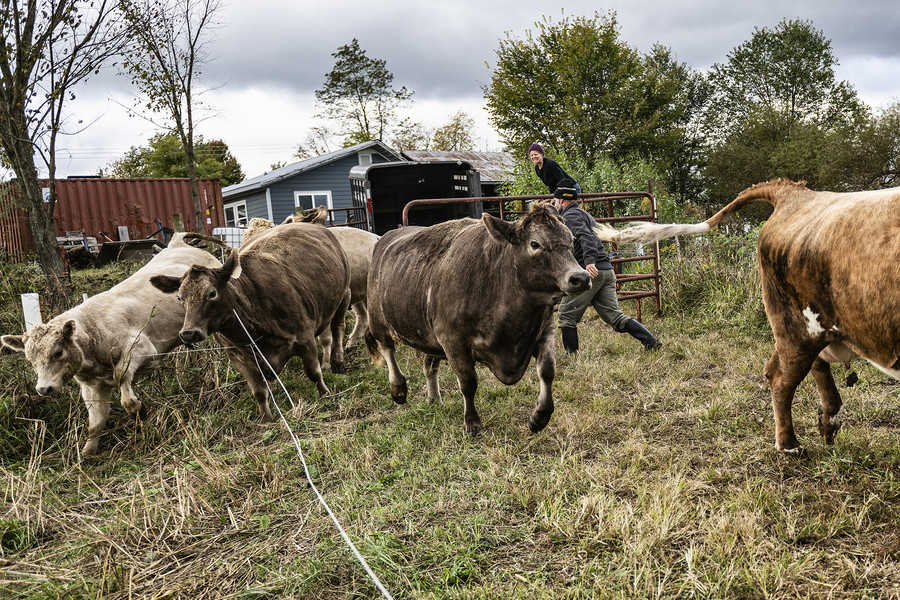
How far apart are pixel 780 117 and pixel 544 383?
3836 centimetres

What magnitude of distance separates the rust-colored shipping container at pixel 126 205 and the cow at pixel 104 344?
13625 mm

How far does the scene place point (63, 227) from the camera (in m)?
19.9

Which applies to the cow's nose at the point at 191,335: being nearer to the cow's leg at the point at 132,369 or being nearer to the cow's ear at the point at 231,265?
the cow's ear at the point at 231,265

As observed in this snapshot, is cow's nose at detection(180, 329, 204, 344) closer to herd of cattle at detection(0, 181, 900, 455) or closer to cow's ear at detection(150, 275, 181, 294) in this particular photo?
herd of cattle at detection(0, 181, 900, 455)

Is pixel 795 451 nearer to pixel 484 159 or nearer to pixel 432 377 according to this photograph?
pixel 432 377

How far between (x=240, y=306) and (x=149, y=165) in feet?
165

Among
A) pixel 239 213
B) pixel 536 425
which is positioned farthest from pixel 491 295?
pixel 239 213

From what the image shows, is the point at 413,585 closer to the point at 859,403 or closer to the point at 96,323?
the point at 859,403

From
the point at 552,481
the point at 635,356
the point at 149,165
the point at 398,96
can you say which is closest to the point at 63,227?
the point at 635,356

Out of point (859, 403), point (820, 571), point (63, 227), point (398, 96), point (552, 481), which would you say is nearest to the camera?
point (820, 571)

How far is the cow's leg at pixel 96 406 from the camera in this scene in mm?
5168

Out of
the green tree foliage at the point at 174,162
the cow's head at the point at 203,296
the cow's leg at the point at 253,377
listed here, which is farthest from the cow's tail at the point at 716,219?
the green tree foliage at the point at 174,162

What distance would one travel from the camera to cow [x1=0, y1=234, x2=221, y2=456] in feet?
16.1

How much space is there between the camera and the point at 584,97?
27.0 metres
